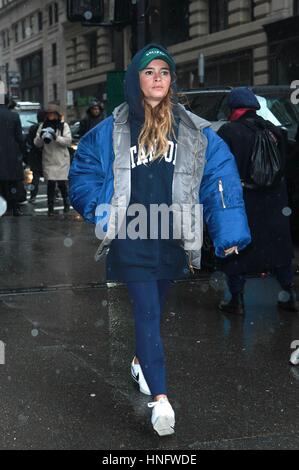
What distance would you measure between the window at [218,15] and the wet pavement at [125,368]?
26.1 meters

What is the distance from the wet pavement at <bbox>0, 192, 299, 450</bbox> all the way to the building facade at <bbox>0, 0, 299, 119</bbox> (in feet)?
10.4

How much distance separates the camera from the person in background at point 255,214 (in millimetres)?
6129

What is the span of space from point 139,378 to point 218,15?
3043cm

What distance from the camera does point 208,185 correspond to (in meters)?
4.07

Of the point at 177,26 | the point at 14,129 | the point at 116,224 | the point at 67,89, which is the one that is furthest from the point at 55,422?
the point at 67,89

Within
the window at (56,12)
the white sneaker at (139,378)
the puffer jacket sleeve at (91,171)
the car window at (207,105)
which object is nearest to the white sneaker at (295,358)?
the white sneaker at (139,378)

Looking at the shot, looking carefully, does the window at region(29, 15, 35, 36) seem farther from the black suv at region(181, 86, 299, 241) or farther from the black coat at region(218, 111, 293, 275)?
the black coat at region(218, 111, 293, 275)

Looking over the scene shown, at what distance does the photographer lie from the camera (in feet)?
44.8

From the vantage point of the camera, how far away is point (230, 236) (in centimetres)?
394

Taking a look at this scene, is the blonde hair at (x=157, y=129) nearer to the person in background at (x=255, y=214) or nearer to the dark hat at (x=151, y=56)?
the dark hat at (x=151, y=56)

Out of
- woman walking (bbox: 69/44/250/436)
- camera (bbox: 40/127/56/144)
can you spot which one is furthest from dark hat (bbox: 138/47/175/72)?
camera (bbox: 40/127/56/144)

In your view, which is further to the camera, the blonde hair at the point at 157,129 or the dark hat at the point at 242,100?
the dark hat at the point at 242,100

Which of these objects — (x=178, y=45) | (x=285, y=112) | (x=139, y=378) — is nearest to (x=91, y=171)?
(x=139, y=378)

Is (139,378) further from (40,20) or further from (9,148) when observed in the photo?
(40,20)
